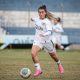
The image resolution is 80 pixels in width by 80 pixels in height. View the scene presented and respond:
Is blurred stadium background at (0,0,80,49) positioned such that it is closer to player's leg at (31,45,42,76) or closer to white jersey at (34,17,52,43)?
white jersey at (34,17,52,43)

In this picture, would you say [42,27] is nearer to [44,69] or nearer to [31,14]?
[44,69]

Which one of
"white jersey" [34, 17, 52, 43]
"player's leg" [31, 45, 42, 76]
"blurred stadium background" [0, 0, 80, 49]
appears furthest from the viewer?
"blurred stadium background" [0, 0, 80, 49]

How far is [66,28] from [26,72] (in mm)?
20959

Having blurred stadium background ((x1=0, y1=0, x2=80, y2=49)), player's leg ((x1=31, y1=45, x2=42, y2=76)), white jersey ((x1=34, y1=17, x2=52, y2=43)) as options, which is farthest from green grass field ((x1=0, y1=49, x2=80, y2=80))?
blurred stadium background ((x1=0, y1=0, x2=80, y2=49))

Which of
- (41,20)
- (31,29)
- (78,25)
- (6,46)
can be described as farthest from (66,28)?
(41,20)

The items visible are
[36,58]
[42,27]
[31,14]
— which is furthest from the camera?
[31,14]

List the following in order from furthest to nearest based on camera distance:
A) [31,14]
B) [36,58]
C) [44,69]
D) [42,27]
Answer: [31,14] < [44,69] < [42,27] < [36,58]

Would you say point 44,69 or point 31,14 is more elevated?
point 31,14

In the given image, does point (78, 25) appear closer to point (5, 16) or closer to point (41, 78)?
point (5, 16)

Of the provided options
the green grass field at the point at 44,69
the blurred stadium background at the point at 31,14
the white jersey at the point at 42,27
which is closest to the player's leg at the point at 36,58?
the green grass field at the point at 44,69

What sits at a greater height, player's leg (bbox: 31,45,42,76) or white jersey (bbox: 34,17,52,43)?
white jersey (bbox: 34,17,52,43)

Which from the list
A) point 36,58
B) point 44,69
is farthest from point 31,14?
point 36,58

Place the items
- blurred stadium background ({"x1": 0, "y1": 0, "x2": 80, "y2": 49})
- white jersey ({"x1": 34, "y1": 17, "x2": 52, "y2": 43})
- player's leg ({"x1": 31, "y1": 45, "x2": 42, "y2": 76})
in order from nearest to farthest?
player's leg ({"x1": 31, "y1": 45, "x2": 42, "y2": 76}), white jersey ({"x1": 34, "y1": 17, "x2": 52, "y2": 43}), blurred stadium background ({"x1": 0, "y1": 0, "x2": 80, "y2": 49})

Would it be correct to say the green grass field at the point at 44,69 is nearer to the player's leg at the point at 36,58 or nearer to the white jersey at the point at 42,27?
the player's leg at the point at 36,58
